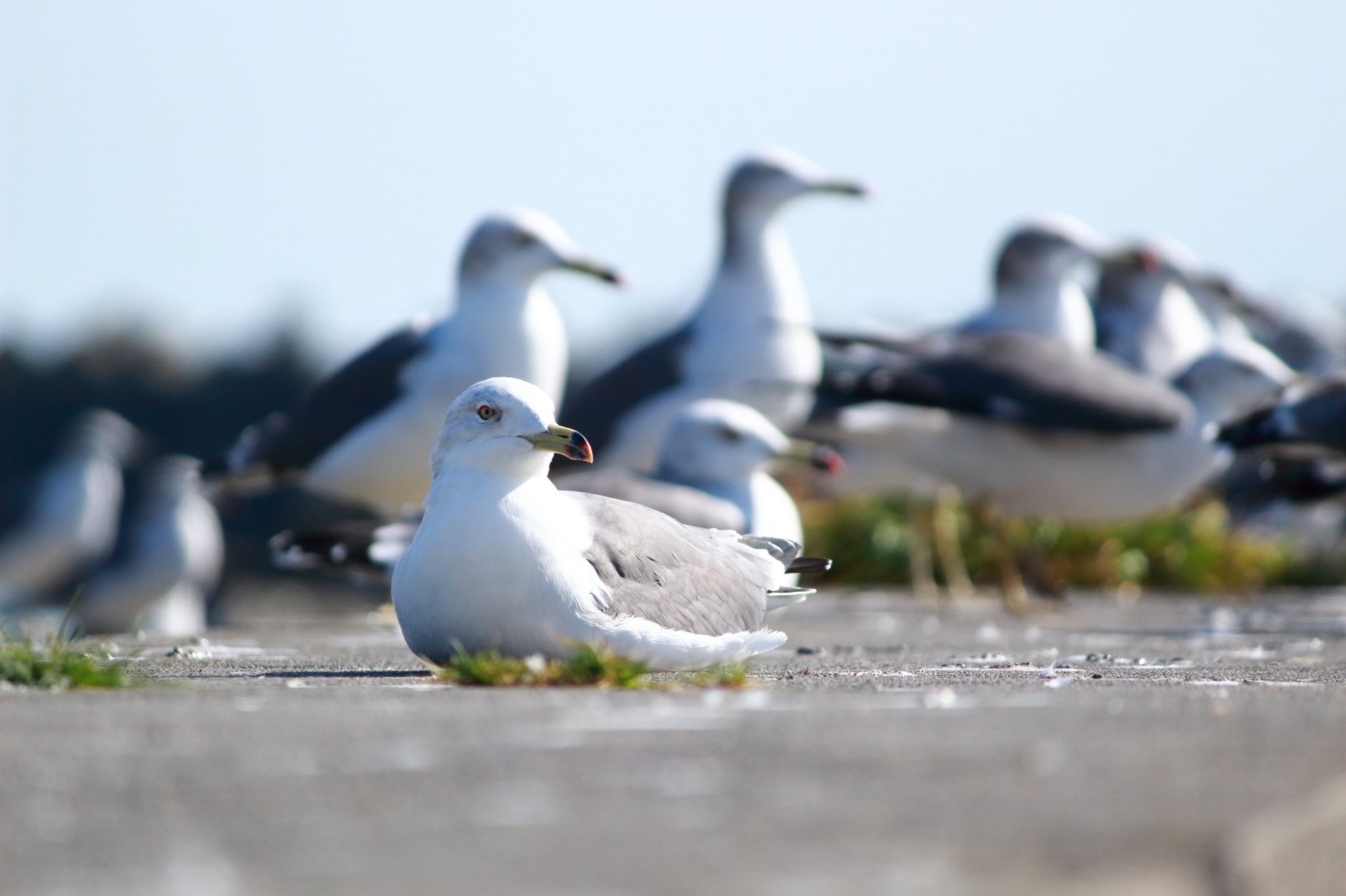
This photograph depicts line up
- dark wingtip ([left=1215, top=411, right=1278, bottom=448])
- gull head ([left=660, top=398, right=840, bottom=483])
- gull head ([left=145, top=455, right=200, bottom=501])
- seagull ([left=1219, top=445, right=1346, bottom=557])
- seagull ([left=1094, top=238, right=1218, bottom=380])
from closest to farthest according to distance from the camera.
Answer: gull head ([left=660, top=398, right=840, bottom=483]) → dark wingtip ([left=1215, top=411, right=1278, bottom=448]) → seagull ([left=1219, top=445, right=1346, bottom=557]) → seagull ([left=1094, top=238, right=1218, bottom=380]) → gull head ([left=145, top=455, right=200, bottom=501])

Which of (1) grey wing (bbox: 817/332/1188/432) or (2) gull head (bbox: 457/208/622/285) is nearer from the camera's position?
(2) gull head (bbox: 457/208/622/285)

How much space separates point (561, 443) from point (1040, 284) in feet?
29.8

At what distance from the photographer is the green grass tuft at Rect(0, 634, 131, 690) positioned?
14.4 feet

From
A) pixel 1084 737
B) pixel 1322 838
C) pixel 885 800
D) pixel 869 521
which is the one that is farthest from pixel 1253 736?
pixel 869 521

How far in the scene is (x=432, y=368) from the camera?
395 inches

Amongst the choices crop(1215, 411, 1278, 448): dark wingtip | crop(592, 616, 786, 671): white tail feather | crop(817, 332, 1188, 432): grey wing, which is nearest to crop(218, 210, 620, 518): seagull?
crop(817, 332, 1188, 432): grey wing

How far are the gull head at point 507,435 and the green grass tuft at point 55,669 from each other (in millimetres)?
1063

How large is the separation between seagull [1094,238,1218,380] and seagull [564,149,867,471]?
13.1ft

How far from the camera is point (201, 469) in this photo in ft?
36.7

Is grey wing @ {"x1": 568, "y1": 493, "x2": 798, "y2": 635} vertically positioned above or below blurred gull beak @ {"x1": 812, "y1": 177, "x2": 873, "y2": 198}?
below

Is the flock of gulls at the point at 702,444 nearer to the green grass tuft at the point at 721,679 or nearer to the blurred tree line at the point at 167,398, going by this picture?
the green grass tuft at the point at 721,679

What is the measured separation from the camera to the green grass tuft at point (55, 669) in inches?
173

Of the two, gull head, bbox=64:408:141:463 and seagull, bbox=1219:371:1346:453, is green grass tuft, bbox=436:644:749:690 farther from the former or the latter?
gull head, bbox=64:408:141:463

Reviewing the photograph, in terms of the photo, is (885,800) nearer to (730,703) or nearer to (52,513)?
(730,703)
